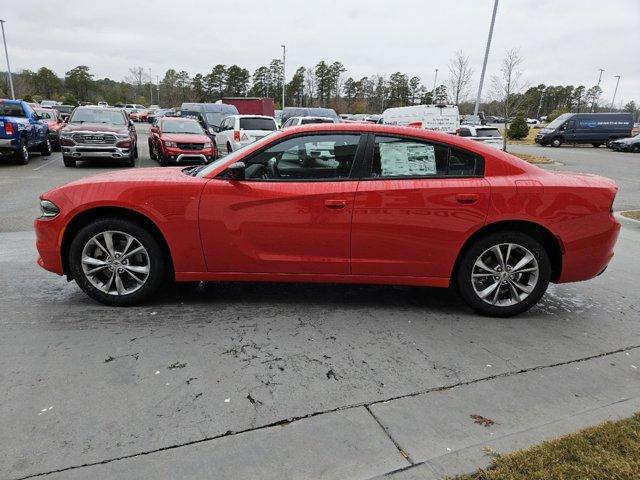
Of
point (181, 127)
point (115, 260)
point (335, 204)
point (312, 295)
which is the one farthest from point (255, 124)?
point (335, 204)

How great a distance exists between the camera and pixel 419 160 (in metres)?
3.96

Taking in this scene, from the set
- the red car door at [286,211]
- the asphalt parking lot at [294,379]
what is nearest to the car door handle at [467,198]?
the red car door at [286,211]

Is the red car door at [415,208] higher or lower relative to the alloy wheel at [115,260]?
higher

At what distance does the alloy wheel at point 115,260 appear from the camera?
396 cm

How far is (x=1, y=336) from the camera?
3.44m

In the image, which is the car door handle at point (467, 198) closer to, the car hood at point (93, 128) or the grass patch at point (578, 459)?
the grass patch at point (578, 459)

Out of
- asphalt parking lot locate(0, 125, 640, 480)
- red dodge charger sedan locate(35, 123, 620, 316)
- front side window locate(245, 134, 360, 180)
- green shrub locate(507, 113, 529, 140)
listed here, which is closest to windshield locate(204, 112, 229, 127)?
asphalt parking lot locate(0, 125, 640, 480)

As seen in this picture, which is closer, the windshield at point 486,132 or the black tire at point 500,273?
the black tire at point 500,273

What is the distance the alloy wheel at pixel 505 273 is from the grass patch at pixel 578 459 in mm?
1619

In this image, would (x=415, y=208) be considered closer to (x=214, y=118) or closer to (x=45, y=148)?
(x=45, y=148)

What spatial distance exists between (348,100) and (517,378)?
3096 inches

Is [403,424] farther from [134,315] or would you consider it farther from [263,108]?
[263,108]

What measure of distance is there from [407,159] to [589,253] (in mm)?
1707

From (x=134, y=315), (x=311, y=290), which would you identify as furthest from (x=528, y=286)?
(x=134, y=315)
